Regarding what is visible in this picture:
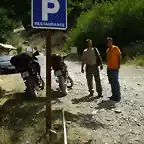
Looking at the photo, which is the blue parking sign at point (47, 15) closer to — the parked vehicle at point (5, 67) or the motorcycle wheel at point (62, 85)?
the motorcycle wheel at point (62, 85)

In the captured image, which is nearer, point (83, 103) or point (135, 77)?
point (83, 103)

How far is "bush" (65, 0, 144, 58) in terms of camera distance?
30.8 m

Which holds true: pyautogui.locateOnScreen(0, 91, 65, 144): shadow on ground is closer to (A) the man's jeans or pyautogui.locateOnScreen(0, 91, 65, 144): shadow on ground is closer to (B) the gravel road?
(B) the gravel road

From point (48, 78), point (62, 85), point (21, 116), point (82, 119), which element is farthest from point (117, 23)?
point (48, 78)

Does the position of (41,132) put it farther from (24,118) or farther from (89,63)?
(89,63)

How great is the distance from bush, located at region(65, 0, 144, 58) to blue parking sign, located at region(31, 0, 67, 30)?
78.6 feet

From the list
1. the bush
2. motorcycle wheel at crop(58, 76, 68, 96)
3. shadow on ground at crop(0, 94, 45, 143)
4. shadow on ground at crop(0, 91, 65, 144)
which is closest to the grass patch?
the bush

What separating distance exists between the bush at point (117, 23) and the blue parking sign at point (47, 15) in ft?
78.6

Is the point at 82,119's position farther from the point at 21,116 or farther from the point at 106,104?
the point at 106,104

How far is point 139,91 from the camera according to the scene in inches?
530

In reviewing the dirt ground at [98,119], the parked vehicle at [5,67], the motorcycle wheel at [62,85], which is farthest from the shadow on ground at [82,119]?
the parked vehicle at [5,67]

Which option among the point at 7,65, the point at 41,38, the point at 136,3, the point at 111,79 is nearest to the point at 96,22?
the point at 136,3

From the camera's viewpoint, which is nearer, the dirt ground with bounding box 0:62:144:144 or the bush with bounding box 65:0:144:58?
the dirt ground with bounding box 0:62:144:144

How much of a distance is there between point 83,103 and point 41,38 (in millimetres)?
48698
